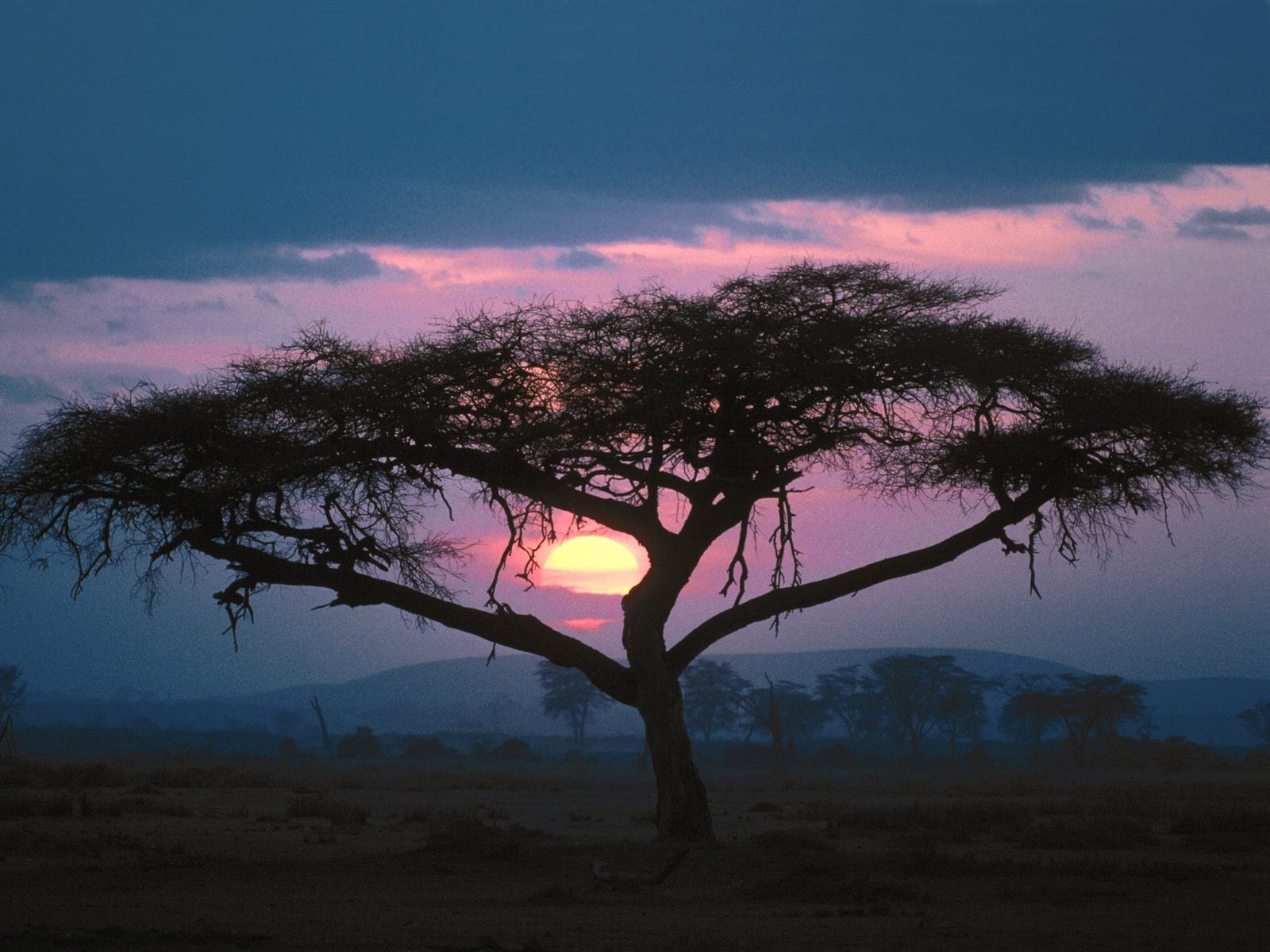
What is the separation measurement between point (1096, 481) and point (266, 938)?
1324cm

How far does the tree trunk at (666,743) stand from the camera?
1836 cm

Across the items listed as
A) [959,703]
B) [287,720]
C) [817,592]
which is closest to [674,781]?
[817,592]

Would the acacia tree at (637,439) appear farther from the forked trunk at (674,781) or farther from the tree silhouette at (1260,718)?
the tree silhouette at (1260,718)

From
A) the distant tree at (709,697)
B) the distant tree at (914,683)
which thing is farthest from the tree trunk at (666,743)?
the distant tree at (709,697)

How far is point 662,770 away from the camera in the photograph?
18.5m

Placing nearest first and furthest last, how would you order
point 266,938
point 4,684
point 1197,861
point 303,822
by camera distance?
point 266,938 < point 1197,861 < point 303,822 < point 4,684

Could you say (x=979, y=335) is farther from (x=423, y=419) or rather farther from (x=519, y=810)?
(x=519, y=810)

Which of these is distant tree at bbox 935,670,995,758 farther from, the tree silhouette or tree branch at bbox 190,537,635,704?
tree branch at bbox 190,537,635,704

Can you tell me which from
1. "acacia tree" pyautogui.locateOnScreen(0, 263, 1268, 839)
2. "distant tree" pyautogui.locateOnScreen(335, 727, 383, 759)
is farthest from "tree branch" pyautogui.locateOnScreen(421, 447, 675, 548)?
"distant tree" pyautogui.locateOnScreen(335, 727, 383, 759)

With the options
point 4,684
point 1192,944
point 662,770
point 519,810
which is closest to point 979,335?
point 662,770

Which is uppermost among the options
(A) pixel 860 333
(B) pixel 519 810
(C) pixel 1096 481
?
(A) pixel 860 333

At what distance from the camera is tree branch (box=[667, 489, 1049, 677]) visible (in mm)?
18766

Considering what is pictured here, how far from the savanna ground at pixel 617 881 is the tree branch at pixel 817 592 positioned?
2.71 meters

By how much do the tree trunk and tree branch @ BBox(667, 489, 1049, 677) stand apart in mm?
394
